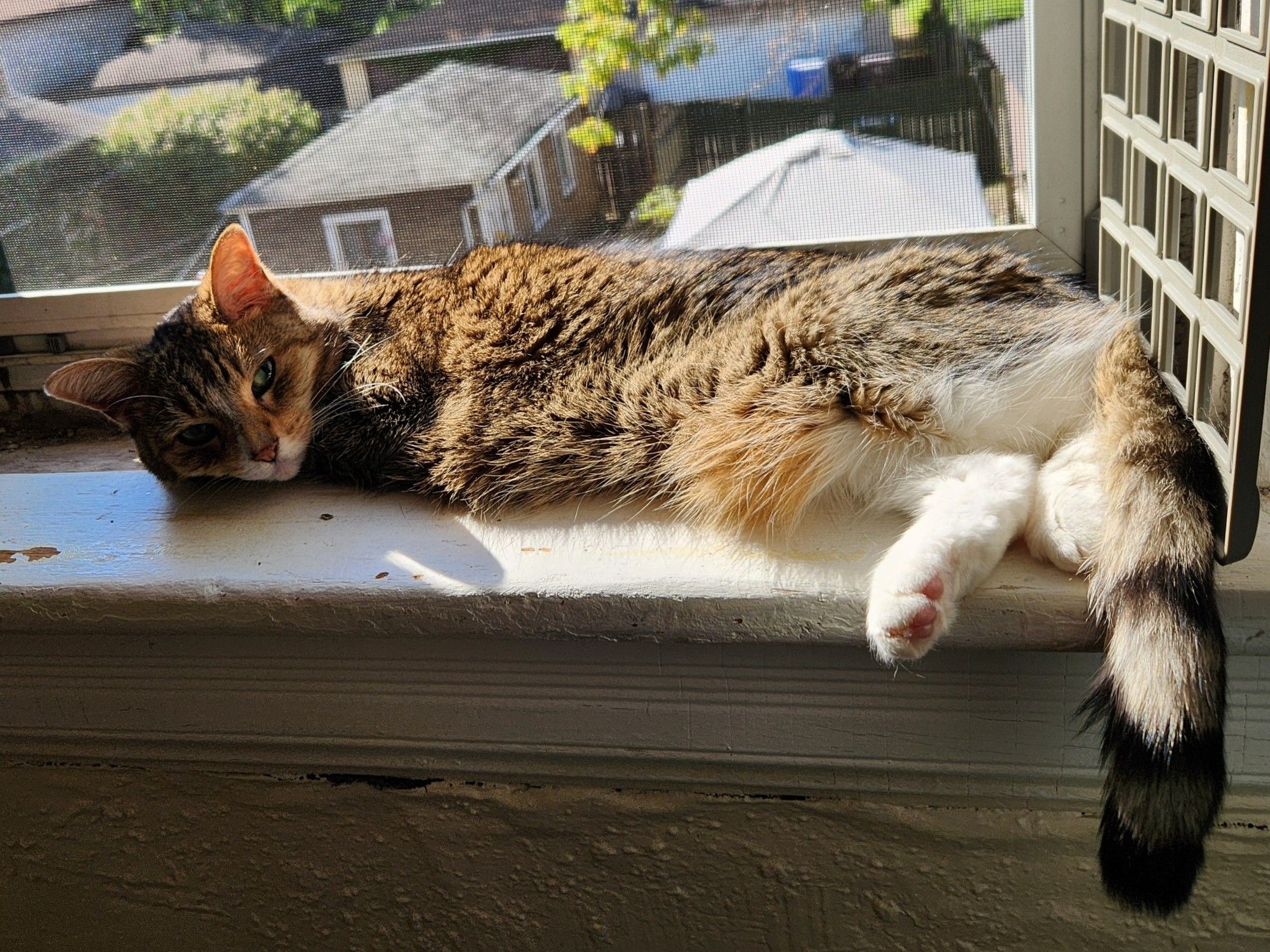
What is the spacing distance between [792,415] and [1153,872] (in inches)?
18.0

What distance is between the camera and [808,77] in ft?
3.89

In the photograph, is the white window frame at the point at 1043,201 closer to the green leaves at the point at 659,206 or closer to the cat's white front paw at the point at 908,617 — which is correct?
the green leaves at the point at 659,206

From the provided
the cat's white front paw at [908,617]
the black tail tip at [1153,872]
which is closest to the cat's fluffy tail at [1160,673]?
the black tail tip at [1153,872]

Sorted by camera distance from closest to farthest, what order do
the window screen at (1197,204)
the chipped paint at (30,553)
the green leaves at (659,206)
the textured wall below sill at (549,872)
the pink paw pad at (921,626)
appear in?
1. the window screen at (1197,204)
2. the pink paw pad at (921,626)
3. the textured wall below sill at (549,872)
4. the chipped paint at (30,553)
5. the green leaves at (659,206)

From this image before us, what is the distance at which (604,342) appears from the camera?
1100 millimetres

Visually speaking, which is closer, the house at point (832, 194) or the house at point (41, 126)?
the house at point (832, 194)

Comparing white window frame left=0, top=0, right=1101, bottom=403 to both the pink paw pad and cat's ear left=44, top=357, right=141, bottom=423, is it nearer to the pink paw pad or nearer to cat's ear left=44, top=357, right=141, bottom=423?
cat's ear left=44, top=357, right=141, bottom=423

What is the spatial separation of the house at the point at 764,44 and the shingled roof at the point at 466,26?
0.44ft

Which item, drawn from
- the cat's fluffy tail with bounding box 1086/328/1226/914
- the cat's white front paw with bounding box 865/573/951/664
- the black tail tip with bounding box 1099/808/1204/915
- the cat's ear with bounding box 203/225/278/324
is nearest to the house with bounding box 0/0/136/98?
the cat's ear with bounding box 203/225/278/324

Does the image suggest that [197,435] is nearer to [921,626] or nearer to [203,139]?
[203,139]

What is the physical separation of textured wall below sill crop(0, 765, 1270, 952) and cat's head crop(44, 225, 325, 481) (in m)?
0.36

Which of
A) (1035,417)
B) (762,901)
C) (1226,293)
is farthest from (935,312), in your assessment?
(762,901)

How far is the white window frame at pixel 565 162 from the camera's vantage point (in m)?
1.27

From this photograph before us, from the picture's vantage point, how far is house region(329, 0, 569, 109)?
1.20m
